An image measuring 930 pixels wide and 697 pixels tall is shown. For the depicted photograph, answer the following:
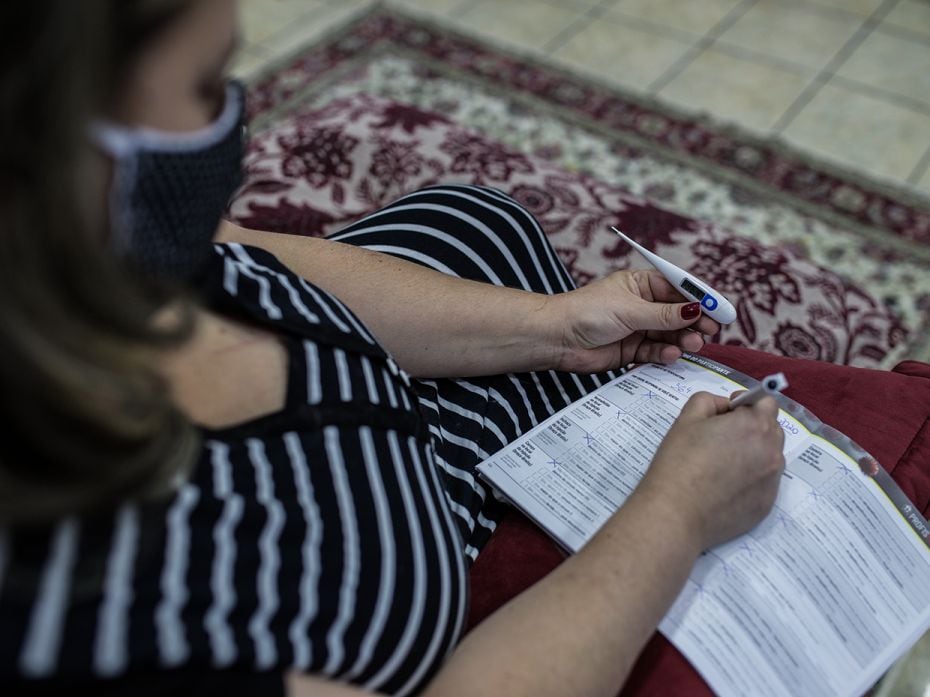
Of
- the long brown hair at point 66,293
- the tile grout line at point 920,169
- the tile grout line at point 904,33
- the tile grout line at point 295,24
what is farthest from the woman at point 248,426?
the tile grout line at point 904,33

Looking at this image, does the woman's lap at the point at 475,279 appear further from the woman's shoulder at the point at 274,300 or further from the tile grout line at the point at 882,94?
the tile grout line at the point at 882,94

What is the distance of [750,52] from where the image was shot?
2430 mm

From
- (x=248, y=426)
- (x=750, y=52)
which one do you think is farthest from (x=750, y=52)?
(x=248, y=426)

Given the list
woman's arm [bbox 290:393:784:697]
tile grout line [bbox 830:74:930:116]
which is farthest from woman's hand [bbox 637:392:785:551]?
tile grout line [bbox 830:74:930:116]

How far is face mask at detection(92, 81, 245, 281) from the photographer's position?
1.66 ft

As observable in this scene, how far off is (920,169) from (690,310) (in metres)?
1.47

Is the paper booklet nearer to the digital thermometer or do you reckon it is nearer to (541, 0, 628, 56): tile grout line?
the digital thermometer

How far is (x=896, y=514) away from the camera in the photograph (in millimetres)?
795

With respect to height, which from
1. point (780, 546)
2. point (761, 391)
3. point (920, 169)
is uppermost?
point (761, 391)

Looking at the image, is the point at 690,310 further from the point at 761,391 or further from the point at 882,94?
the point at 882,94

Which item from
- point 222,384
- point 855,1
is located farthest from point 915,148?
point 222,384

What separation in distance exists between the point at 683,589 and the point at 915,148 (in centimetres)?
177

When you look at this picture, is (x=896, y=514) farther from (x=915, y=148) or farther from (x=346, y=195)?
(x=915, y=148)

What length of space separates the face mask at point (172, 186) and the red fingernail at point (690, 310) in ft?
1.51
